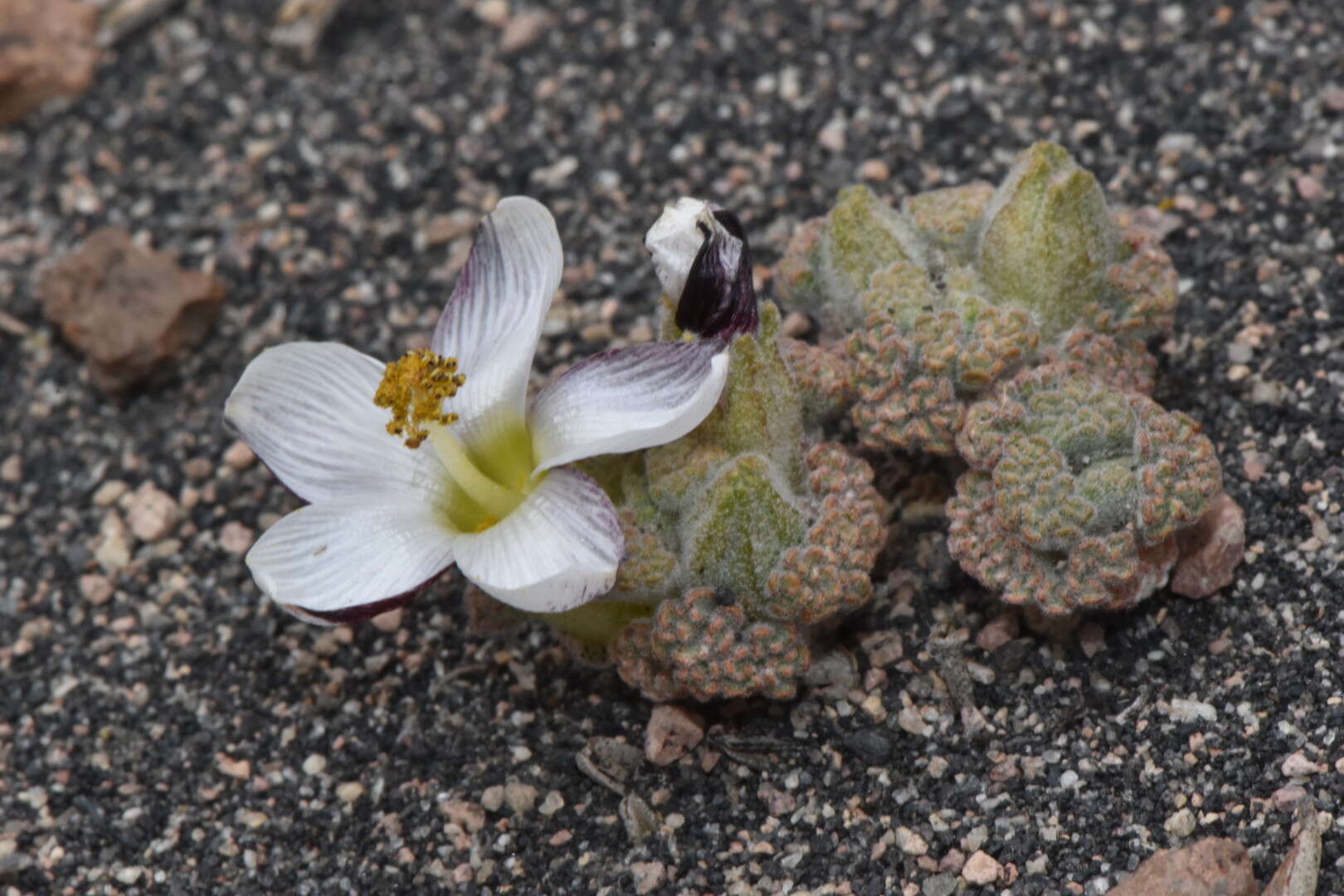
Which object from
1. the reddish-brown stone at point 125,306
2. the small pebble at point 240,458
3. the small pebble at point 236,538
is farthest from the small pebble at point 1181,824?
the reddish-brown stone at point 125,306

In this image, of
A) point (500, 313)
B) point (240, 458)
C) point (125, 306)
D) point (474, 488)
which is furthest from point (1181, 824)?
point (125, 306)

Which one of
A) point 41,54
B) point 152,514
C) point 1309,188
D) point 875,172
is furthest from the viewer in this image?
point 41,54

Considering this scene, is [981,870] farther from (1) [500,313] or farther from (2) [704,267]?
(1) [500,313]

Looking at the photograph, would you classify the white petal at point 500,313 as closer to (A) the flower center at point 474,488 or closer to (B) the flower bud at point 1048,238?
(A) the flower center at point 474,488

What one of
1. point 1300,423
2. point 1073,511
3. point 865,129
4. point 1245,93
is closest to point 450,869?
point 1073,511

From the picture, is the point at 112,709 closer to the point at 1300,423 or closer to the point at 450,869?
the point at 450,869

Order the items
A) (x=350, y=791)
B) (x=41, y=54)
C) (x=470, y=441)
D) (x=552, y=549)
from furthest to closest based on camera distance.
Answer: (x=41, y=54) < (x=350, y=791) < (x=470, y=441) < (x=552, y=549)
